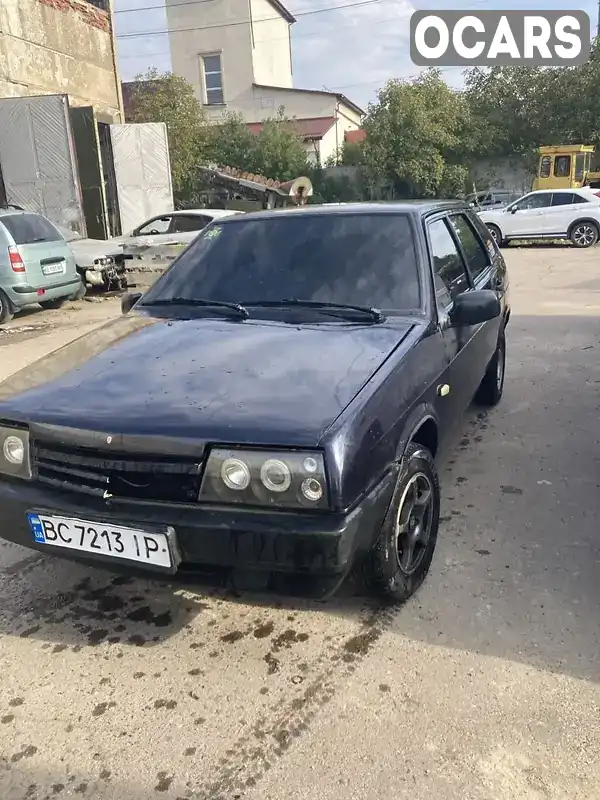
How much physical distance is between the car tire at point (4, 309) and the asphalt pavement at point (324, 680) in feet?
24.6

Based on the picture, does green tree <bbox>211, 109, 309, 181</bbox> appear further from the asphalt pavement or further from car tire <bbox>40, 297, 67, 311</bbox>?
the asphalt pavement

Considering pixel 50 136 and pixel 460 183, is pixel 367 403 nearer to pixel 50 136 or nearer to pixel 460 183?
pixel 50 136

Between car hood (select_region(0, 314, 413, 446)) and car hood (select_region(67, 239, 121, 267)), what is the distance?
30.3 ft

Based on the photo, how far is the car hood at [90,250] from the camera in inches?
473

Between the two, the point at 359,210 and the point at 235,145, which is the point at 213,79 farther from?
the point at 359,210

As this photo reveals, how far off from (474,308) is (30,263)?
8329 mm

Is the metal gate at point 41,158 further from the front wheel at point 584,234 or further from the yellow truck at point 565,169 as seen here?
the yellow truck at point 565,169

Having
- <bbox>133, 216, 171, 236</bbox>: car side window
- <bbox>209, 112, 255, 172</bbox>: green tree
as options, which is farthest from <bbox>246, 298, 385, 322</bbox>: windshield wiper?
<bbox>209, 112, 255, 172</bbox>: green tree

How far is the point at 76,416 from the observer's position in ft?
8.30

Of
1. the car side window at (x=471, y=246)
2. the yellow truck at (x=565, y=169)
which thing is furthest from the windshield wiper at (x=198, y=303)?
the yellow truck at (x=565, y=169)

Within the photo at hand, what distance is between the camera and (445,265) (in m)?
3.83

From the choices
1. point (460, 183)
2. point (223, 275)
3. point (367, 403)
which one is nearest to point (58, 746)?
point (367, 403)

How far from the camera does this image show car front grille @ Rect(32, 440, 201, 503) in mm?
2383

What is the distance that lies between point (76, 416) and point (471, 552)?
192cm
